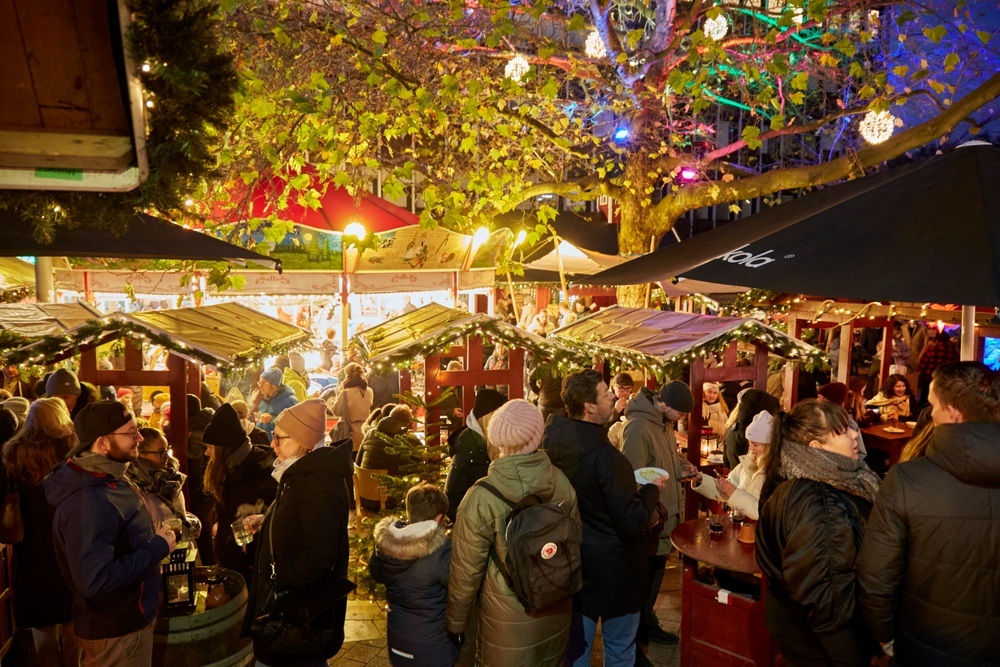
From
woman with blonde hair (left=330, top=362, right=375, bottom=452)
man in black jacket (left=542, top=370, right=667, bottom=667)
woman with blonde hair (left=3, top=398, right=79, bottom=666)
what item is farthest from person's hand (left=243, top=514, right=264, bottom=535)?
woman with blonde hair (left=330, top=362, right=375, bottom=452)

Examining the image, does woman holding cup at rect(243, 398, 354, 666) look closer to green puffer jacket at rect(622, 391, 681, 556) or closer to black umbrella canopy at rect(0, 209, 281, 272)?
black umbrella canopy at rect(0, 209, 281, 272)

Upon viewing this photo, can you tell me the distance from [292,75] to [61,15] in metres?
6.93

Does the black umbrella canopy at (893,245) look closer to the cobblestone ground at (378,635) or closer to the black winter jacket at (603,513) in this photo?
the black winter jacket at (603,513)

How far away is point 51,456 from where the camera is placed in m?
4.46

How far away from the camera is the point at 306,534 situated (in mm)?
3609

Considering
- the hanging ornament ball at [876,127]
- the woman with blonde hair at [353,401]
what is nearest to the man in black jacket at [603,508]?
the woman with blonde hair at [353,401]

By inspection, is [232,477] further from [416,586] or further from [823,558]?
[823,558]

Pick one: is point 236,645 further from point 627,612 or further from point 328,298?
point 328,298

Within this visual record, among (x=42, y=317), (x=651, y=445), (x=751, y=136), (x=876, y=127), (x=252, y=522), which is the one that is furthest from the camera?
(x=876, y=127)

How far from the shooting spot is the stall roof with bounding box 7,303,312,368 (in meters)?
5.27

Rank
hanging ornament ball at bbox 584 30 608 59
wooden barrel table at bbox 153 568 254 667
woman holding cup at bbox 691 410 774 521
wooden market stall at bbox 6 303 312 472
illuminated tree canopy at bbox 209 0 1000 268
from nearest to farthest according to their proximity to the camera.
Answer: wooden barrel table at bbox 153 568 254 667
woman holding cup at bbox 691 410 774 521
wooden market stall at bbox 6 303 312 472
illuminated tree canopy at bbox 209 0 1000 268
hanging ornament ball at bbox 584 30 608 59

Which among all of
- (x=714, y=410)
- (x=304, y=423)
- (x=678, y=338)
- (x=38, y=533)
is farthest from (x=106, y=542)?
(x=714, y=410)


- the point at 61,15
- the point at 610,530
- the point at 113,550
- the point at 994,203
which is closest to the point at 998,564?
the point at 994,203

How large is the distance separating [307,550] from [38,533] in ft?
6.30
